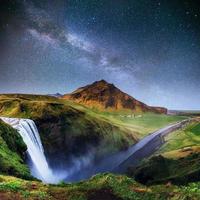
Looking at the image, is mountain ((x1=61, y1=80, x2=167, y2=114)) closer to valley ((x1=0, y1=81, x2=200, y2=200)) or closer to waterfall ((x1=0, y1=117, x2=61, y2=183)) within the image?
valley ((x1=0, y1=81, x2=200, y2=200))

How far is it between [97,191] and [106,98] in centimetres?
1441

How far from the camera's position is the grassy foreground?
1425 centimetres

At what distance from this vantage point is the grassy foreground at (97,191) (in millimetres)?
14250

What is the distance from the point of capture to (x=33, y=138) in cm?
2592

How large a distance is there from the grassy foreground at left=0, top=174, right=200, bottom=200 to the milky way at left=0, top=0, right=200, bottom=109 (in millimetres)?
12723

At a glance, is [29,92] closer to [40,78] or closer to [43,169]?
[40,78]

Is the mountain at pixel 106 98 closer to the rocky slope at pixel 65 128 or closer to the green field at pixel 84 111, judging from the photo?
the green field at pixel 84 111

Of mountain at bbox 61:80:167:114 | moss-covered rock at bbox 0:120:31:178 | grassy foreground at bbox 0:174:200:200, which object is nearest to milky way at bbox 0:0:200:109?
mountain at bbox 61:80:167:114

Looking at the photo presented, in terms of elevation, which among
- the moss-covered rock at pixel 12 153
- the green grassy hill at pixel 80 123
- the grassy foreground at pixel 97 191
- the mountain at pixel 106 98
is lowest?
the grassy foreground at pixel 97 191

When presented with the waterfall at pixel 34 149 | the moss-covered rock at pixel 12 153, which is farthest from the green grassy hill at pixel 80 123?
the moss-covered rock at pixel 12 153

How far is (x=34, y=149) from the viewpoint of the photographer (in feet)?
83.3

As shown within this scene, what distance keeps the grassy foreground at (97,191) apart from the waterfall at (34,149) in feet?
25.7

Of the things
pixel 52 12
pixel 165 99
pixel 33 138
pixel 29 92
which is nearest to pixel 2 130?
pixel 33 138

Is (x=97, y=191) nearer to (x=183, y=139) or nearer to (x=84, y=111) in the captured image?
(x=183, y=139)
